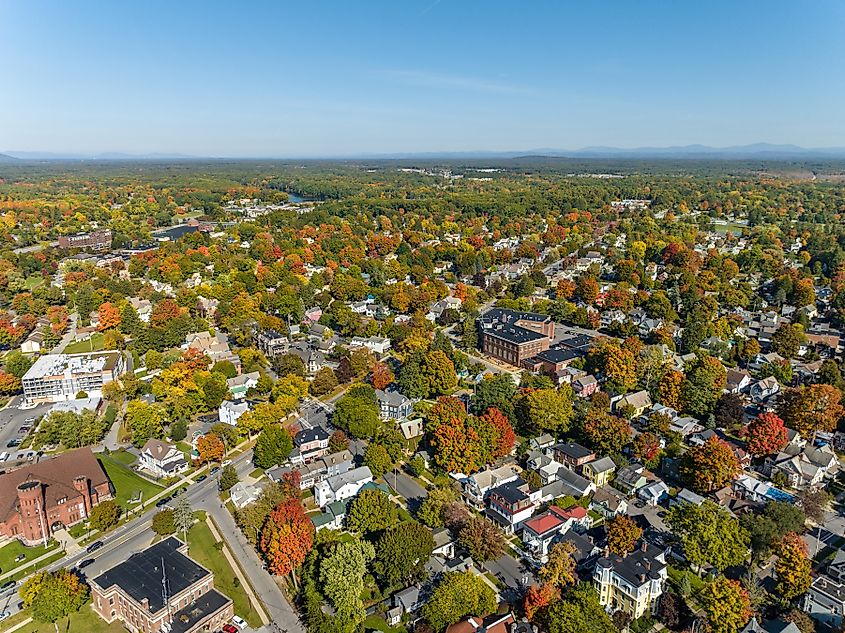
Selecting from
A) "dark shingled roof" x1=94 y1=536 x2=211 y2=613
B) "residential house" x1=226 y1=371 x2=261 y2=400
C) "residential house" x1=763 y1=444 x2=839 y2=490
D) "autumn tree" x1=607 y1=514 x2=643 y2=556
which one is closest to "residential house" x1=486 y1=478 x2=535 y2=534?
"autumn tree" x1=607 y1=514 x2=643 y2=556

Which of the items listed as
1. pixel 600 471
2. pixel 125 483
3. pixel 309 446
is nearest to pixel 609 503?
pixel 600 471

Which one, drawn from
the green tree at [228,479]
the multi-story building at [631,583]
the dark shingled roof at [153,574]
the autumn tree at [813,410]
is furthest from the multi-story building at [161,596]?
the autumn tree at [813,410]

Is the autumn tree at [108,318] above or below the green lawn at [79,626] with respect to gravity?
above

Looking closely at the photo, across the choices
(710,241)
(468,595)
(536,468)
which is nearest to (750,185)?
(710,241)

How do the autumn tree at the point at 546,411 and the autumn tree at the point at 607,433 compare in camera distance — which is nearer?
the autumn tree at the point at 607,433

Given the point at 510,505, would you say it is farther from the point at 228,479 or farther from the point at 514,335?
the point at 514,335

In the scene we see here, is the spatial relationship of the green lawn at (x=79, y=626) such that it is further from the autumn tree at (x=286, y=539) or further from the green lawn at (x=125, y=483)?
the green lawn at (x=125, y=483)
